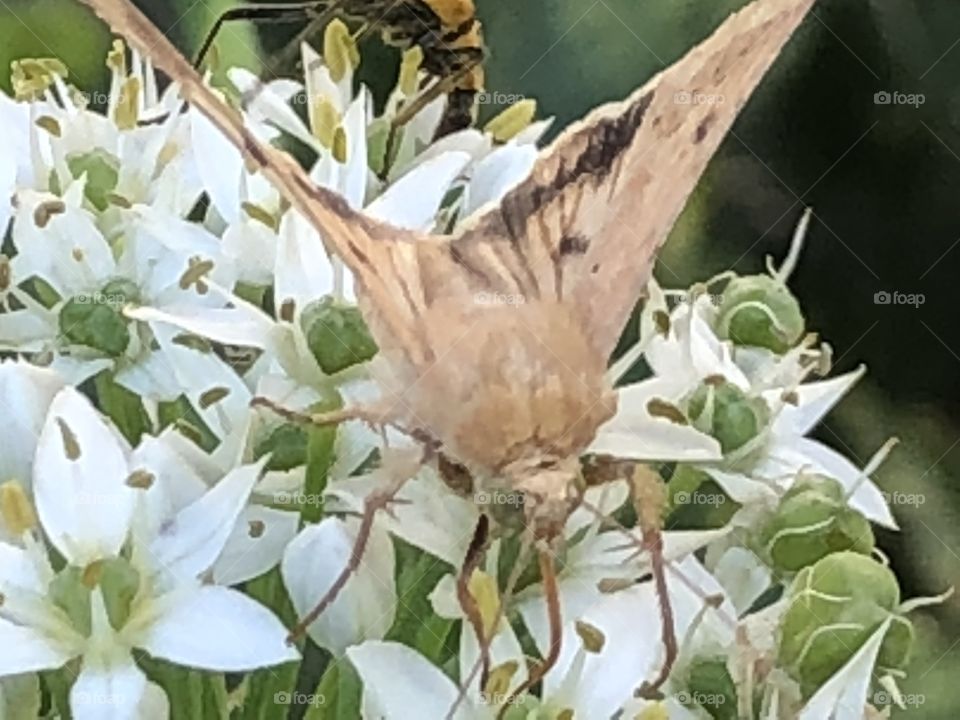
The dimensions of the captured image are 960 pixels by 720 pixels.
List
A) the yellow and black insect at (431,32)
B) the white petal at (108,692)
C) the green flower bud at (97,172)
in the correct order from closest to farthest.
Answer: the white petal at (108,692)
the green flower bud at (97,172)
the yellow and black insect at (431,32)

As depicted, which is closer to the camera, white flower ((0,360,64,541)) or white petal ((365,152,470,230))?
white flower ((0,360,64,541))

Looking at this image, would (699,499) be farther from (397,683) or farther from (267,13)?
(267,13)

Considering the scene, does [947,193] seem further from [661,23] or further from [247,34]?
[247,34]

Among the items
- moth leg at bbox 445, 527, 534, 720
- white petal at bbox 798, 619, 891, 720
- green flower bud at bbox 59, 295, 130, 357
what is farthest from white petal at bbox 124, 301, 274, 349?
white petal at bbox 798, 619, 891, 720

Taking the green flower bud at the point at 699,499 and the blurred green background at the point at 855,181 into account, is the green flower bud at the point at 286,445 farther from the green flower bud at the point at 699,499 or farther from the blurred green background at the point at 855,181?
the blurred green background at the point at 855,181

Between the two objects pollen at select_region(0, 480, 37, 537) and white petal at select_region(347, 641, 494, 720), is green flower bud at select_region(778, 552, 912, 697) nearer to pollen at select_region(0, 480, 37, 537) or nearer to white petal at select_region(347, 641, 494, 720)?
white petal at select_region(347, 641, 494, 720)

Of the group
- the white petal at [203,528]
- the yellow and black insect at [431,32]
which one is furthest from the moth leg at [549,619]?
the yellow and black insect at [431,32]
